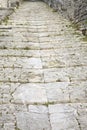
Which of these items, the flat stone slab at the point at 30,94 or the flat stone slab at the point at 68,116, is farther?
the flat stone slab at the point at 30,94

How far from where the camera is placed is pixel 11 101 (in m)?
3.55

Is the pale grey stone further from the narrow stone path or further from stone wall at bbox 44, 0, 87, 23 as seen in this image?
stone wall at bbox 44, 0, 87, 23

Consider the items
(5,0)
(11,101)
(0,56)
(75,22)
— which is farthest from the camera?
(5,0)

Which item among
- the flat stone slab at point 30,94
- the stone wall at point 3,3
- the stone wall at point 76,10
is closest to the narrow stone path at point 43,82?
the flat stone slab at point 30,94

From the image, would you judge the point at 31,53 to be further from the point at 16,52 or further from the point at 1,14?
the point at 1,14

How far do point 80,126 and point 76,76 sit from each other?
5.04ft

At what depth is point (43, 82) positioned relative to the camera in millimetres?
4219

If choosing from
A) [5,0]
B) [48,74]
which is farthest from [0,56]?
[5,0]

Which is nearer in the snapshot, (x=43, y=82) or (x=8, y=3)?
(x=43, y=82)

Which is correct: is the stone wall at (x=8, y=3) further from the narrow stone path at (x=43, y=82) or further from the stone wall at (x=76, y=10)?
the narrow stone path at (x=43, y=82)

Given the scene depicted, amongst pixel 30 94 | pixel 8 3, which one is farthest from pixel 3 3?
pixel 30 94

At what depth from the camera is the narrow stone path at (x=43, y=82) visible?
3.13 m

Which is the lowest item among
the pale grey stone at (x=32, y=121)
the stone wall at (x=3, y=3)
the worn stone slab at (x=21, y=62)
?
the stone wall at (x=3, y=3)

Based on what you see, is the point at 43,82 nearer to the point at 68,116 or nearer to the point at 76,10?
the point at 68,116
